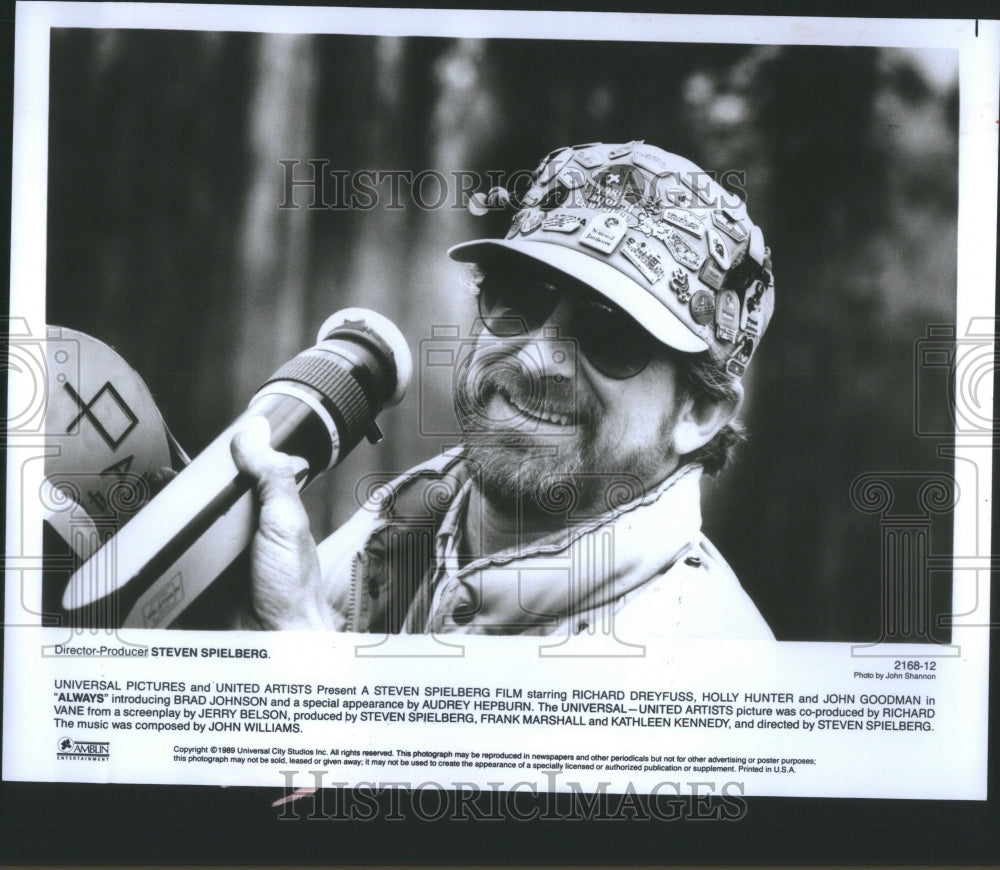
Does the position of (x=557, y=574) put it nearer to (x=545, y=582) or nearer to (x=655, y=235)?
(x=545, y=582)

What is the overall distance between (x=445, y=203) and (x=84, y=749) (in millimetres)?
2166

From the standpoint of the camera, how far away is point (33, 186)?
3.49m

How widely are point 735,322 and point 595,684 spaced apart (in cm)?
128

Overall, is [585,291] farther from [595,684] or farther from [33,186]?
[33,186]

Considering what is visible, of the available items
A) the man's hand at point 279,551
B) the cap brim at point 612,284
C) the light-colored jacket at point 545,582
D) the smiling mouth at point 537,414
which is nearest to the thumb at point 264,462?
the man's hand at point 279,551

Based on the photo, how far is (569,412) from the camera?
346 cm

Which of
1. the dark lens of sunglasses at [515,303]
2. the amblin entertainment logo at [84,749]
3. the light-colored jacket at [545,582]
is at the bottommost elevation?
the amblin entertainment logo at [84,749]

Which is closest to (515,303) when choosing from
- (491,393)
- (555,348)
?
(555,348)

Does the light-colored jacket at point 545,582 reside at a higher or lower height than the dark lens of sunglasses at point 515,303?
lower

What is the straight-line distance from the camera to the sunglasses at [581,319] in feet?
11.3

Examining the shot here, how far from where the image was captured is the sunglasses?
135 inches

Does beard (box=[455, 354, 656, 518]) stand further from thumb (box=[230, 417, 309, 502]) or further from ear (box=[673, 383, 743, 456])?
thumb (box=[230, 417, 309, 502])

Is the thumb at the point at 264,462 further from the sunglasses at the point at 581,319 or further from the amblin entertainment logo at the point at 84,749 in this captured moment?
the amblin entertainment logo at the point at 84,749

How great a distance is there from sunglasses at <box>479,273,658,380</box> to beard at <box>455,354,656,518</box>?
0.40 ft
